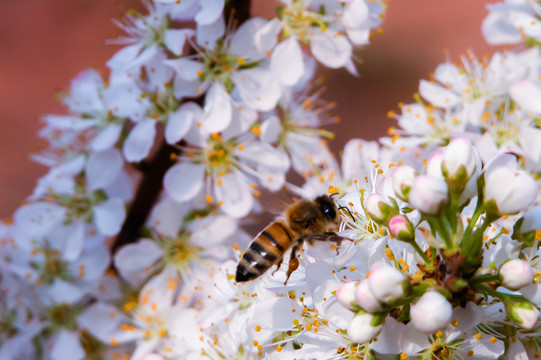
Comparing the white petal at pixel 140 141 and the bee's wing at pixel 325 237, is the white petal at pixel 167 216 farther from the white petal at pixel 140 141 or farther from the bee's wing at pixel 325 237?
the bee's wing at pixel 325 237

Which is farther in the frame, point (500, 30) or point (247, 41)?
point (500, 30)

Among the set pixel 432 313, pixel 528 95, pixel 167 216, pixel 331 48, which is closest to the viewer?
pixel 432 313

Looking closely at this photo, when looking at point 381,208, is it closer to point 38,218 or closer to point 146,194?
point 146,194

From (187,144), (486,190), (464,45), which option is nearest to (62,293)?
(187,144)

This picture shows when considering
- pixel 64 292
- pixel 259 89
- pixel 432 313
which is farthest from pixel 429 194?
pixel 64 292

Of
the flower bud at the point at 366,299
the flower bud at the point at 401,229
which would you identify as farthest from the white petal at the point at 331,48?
the flower bud at the point at 366,299

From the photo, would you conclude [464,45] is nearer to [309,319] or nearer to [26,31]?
[26,31]

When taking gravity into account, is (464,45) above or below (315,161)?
below
